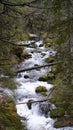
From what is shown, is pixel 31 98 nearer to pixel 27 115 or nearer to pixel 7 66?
pixel 27 115

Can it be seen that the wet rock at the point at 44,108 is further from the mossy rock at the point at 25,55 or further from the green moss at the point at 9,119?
the mossy rock at the point at 25,55

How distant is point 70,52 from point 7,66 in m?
2.09

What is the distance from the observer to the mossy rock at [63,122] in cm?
1004

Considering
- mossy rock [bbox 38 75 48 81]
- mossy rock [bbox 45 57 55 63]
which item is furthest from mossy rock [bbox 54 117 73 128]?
mossy rock [bbox 45 57 55 63]

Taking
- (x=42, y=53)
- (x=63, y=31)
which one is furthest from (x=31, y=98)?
(x=42, y=53)

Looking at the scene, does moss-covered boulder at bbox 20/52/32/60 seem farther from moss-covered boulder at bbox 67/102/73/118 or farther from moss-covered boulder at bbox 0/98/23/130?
moss-covered boulder at bbox 0/98/23/130

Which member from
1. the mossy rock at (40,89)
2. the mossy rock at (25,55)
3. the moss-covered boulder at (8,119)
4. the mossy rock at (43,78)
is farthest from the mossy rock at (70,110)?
the mossy rock at (25,55)

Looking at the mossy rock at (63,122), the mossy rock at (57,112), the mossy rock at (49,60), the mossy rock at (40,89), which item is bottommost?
the mossy rock at (63,122)

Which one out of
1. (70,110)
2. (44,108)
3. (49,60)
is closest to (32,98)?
(44,108)

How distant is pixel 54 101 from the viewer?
1129cm

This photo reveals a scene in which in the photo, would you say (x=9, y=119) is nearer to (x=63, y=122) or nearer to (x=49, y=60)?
(x=63, y=122)

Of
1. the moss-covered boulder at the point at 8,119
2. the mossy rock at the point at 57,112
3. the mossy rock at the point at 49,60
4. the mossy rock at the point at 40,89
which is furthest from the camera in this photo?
the mossy rock at the point at 49,60

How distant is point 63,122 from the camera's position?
10305mm

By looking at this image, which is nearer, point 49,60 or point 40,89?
point 40,89
